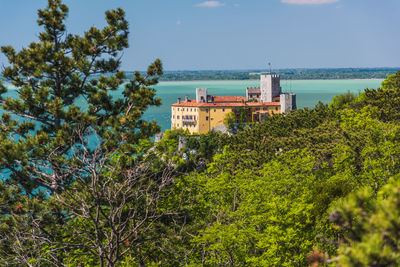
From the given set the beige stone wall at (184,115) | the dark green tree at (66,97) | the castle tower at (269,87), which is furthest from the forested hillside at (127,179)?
the castle tower at (269,87)

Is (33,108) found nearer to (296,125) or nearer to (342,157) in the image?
(342,157)

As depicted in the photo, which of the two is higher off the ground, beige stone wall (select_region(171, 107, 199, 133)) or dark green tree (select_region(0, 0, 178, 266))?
dark green tree (select_region(0, 0, 178, 266))

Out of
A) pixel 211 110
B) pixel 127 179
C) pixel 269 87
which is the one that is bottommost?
pixel 211 110

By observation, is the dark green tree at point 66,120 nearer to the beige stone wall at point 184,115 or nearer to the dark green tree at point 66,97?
the dark green tree at point 66,97

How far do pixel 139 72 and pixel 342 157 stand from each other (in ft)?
26.6

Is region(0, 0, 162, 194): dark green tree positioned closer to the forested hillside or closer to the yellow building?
the forested hillside

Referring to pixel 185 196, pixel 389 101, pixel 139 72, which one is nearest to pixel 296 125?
pixel 389 101

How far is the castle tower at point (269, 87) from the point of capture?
102625 mm

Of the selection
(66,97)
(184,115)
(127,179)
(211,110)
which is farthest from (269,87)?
(127,179)

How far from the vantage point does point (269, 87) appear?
4045 inches

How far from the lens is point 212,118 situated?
95.6 m

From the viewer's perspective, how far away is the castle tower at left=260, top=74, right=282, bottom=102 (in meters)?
103

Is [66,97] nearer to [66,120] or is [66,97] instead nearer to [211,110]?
[66,120]

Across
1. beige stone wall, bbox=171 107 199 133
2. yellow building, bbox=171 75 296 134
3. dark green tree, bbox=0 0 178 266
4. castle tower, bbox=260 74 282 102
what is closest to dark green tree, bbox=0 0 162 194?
dark green tree, bbox=0 0 178 266
